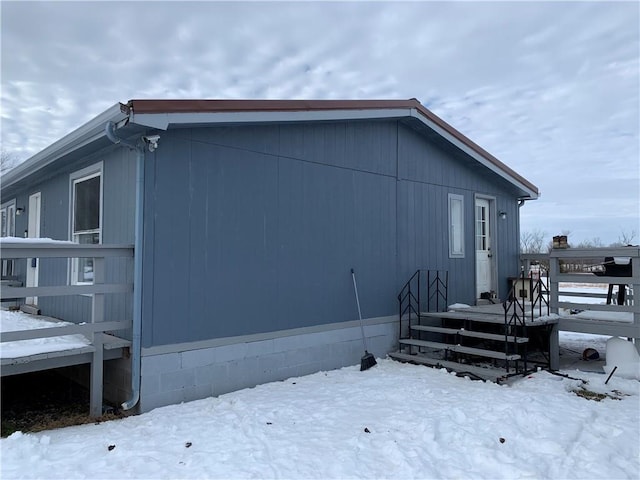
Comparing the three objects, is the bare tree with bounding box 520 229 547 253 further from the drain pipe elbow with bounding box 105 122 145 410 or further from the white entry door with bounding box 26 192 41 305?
the drain pipe elbow with bounding box 105 122 145 410

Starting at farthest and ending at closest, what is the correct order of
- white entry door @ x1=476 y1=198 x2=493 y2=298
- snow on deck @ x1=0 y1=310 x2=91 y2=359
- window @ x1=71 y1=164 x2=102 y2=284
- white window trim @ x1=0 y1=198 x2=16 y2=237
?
white window trim @ x1=0 y1=198 x2=16 y2=237
white entry door @ x1=476 y1=198 x2=493 y2=298
window @ x1=71 y1=164 x2=102 y2=284
snow on deck @ x1=0 y1=310 x2=91 y2=359

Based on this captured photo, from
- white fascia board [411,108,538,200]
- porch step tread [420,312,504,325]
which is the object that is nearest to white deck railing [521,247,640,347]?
porch step tread [420,312,504,325]

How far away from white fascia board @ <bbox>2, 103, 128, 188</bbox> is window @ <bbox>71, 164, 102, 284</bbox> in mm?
374

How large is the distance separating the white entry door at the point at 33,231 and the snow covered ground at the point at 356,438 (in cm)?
462

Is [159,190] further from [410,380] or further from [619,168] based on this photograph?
[619,168]

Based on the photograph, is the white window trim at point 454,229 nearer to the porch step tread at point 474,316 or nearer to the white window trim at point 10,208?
the porch step tread at point 474,316

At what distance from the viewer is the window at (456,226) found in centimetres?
836

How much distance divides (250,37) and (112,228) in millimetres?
4408

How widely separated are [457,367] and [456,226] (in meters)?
3.24

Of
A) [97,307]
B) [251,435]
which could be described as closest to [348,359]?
[251,435]

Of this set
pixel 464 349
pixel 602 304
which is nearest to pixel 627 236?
pixel 602 304

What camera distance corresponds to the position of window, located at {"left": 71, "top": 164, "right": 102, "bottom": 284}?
5742 mm

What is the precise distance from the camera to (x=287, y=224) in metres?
5.83

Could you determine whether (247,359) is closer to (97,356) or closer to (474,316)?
(97,356)
